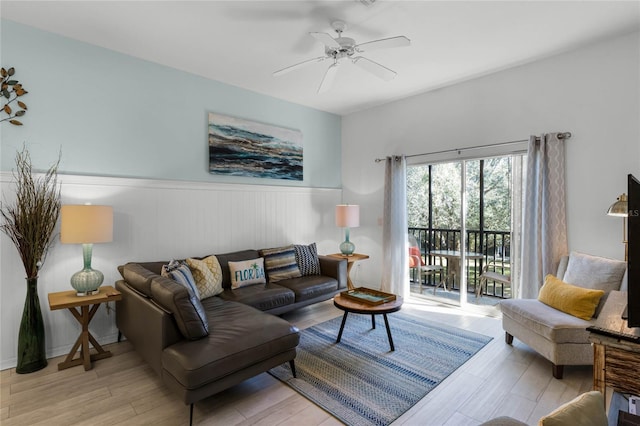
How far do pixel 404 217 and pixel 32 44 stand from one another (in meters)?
4.44

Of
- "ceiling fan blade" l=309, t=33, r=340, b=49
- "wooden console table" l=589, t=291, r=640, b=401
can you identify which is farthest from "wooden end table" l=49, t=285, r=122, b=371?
"wooden console table" l=589, t=291, r=640, b=401

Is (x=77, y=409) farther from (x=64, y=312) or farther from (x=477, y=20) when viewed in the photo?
(x=477, y=20)

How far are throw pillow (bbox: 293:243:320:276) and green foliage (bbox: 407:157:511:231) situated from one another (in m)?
1.61

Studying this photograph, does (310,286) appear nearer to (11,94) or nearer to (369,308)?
(369,308)

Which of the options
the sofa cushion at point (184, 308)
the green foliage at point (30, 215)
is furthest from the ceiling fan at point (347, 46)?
the green foliage at point (30, 215)

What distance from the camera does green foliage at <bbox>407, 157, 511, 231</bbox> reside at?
157 inches

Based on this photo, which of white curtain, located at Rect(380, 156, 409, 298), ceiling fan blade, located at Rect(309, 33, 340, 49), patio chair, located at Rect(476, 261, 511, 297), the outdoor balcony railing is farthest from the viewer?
white curtain, located at Rect(380, 156, 409, 298)

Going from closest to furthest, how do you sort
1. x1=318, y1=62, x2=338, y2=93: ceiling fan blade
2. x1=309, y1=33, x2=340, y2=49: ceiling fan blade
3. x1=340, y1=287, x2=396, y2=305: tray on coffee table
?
x1=309, y1=33, x2=340, y2=49: ceiling fan blade
x1=318, y1=62, x2=338, y2=93: ceiling fan blade
x1=340, y1=287, x2=396, y2=305: tray on coffee table

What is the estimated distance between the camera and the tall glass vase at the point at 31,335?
258cm

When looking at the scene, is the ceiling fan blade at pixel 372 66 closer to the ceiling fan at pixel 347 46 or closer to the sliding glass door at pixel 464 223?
the ceiling fan at pixel 347 46

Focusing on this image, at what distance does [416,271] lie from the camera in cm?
486

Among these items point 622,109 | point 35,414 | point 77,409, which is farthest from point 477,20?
point 35,414

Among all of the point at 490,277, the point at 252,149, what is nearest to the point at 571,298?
the point at 490,277

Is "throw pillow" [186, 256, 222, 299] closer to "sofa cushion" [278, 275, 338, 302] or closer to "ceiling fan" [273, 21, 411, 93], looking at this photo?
"sofa cushion" [278, 275, 338, 302]
